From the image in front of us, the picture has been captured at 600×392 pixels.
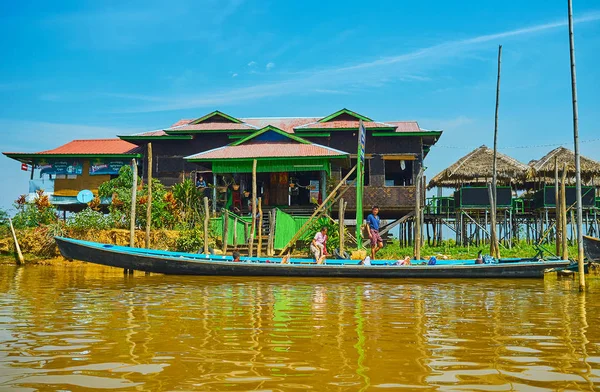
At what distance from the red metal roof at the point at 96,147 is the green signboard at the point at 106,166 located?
45 cm

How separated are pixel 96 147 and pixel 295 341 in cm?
2589

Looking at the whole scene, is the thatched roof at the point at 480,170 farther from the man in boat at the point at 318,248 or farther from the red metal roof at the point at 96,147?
the red metal roof at the point at 96,147

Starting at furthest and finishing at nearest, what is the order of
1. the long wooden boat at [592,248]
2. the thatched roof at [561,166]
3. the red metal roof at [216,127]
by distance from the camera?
the thatched roof at [561,166]
the red metal roof at [216,127]
the long wooden boat at [592,248]

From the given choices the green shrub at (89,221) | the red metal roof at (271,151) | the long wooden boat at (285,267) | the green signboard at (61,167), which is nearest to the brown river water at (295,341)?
the long wooden boat at (285,267)

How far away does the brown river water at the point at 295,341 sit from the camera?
13.8 ft

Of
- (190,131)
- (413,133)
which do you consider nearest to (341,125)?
(413,133)

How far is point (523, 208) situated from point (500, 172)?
205 cm

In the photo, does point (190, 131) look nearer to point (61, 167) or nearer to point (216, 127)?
point (216, 127)

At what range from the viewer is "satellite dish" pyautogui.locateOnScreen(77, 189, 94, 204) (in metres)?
25.6

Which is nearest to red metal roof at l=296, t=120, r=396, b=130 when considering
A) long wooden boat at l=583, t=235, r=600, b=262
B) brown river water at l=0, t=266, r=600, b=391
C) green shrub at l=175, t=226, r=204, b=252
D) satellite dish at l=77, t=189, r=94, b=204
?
green shrub at l=175, t=226, r=204, b=252

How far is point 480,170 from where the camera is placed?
27.9 meters

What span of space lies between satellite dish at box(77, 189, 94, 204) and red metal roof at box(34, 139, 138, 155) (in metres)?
2.72

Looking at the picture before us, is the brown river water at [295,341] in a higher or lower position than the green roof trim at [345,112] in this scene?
lower

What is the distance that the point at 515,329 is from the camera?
6.73m
